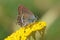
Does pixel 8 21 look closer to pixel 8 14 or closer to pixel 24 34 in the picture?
pixel 8 14

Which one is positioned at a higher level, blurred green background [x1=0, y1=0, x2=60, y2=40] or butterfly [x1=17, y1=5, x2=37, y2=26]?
butterfly [x1=17, y1=5, x2=37, y2=26]

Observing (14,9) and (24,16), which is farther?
(14,9)

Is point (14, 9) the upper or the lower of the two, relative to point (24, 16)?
lower

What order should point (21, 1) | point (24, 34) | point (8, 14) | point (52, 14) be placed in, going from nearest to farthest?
point (24, 34) < point (52, 14) < point (8, 14) < point (21, 1)

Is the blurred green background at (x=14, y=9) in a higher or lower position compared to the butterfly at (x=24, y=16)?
lower

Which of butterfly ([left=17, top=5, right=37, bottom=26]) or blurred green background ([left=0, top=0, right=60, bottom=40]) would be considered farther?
blurred green background ([left=0, top=0, right=60, bottom=40])

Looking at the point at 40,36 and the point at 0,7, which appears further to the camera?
the point at 0,7

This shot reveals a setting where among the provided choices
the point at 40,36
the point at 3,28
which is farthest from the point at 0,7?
the point at 40,36

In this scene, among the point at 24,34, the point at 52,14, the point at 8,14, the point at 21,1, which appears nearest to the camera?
the point at 24,34
